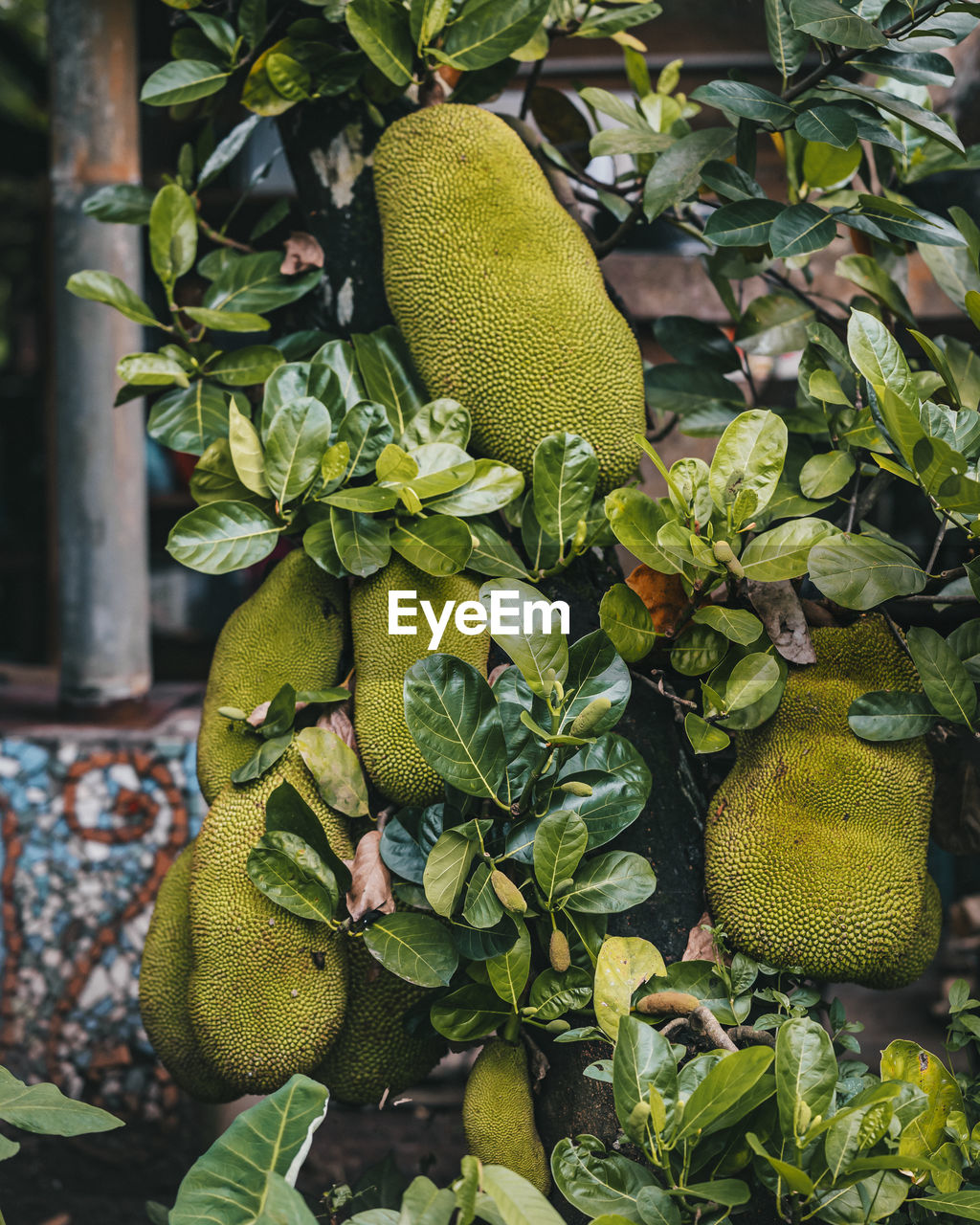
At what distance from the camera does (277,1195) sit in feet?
1.95

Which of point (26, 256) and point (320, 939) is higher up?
point (26, 256)

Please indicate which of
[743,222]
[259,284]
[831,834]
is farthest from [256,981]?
[743,222]

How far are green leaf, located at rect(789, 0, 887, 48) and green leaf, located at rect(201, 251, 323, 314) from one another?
0.58m

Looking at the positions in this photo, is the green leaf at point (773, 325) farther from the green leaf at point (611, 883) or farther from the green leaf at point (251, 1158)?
the green leaf at point (251, 1158)

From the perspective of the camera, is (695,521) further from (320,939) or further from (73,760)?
(73,760)

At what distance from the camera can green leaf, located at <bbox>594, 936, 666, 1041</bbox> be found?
824 mm

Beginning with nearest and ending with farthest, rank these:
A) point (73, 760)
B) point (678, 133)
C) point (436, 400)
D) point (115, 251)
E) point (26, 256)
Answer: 1. point (436, 400)
2. point (678, 133)
3. point (73, 760)
4. point (115, 251)
5. point (26, 256)

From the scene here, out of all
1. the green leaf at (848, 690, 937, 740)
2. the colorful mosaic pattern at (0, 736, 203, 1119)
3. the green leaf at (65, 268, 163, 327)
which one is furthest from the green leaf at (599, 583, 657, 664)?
the colorful mosaic pattern at (0, 736, 203, 1119)

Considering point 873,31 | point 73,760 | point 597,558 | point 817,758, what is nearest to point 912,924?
point 817,758

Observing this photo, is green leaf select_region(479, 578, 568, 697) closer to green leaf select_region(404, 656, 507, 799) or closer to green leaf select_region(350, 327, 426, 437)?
green leaf select_region(404, 656, 507, 799)

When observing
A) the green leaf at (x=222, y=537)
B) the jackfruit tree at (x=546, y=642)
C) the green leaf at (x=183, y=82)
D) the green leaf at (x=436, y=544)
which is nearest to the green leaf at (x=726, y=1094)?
the jackfruit tree at (x=546, y=642)

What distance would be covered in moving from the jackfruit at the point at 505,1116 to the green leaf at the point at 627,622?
0.42 metres

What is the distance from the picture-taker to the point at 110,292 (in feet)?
3.50

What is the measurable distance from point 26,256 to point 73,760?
305 cm
